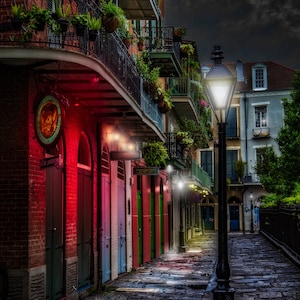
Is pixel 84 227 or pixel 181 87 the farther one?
→ pixel 181 87

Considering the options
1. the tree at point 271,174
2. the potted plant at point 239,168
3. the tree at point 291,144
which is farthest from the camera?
the potted plant at point 239,168

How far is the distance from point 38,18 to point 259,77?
51403 millimetres

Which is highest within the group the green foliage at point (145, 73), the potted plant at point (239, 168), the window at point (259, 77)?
the window at point (259, 77)

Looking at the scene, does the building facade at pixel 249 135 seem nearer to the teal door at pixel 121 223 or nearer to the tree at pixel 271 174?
the tree at pixel 271 174

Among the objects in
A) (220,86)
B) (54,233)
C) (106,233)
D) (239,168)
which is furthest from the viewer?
(239,168)

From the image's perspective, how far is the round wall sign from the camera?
10474 millimetres

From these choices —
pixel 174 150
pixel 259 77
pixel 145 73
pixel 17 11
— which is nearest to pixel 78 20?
pixel 17 11

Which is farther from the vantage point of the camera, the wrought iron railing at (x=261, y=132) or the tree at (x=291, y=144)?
the wrought iron railing at (x=261, y=132)

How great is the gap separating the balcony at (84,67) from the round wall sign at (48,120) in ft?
1.05

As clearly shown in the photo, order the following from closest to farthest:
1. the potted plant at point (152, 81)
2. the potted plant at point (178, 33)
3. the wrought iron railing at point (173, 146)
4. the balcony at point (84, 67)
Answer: the balcony at point (84, 67) → the potted plant at point (152, 81) → the potted plant at point (178, 33) → the wrought iron railing at point (173, 146)

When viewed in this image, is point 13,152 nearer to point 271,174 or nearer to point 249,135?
point 271,174

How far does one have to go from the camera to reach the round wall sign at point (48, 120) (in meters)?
10.5

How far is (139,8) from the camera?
19.0 metres

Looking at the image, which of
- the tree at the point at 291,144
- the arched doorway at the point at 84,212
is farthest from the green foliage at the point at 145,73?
the tree at the point at 291,144
